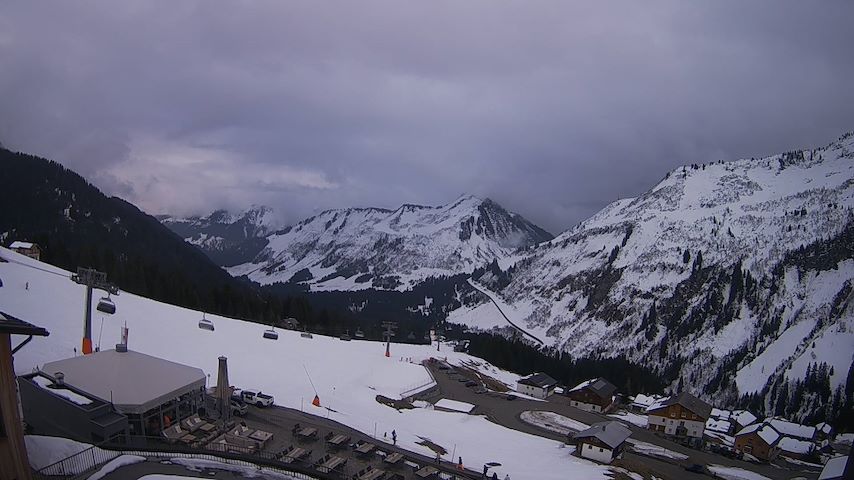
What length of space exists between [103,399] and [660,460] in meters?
46.2

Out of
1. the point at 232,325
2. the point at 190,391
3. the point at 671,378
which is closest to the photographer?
the point at 190,391

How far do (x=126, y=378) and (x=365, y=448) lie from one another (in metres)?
14.9

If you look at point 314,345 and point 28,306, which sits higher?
point 28,306

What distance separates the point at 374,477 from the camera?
27031 millimetres

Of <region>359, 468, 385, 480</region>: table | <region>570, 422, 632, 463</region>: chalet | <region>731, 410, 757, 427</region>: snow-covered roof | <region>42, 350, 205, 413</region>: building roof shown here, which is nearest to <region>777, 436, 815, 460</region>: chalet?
<region>731, 410, 757, 427</region>: snow-covered roof

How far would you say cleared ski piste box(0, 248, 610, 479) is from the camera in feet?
123

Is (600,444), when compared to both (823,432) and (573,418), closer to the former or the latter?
(573,418)

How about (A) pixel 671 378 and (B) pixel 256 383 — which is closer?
(B) pixel 256 383

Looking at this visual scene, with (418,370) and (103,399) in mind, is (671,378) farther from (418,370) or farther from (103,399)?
(103,399)

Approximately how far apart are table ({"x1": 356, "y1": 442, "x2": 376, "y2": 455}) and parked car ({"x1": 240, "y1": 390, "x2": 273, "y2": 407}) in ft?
31.8

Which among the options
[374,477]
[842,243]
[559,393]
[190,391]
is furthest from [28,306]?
[842,243]

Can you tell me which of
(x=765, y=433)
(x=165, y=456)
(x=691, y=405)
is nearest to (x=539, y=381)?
(x=691, y=405)

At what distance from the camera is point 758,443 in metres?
59.1

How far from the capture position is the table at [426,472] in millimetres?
28938
